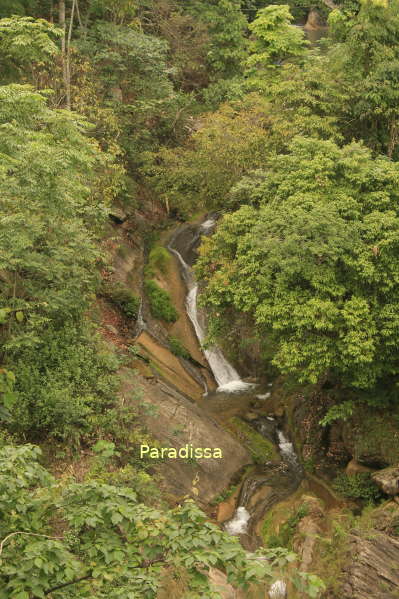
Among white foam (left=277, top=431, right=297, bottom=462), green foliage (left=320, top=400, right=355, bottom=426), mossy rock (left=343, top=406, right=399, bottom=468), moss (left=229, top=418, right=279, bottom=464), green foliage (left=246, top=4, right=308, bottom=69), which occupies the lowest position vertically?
Result: white foam (left=277, top=431, right=297, bottom=462)

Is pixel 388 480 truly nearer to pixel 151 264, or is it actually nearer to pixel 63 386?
pixel 63 386

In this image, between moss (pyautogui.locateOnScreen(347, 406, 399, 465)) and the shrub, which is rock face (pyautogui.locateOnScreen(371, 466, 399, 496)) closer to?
moss (pyautogui.locateOnScreen(347, 406, 399, 465))

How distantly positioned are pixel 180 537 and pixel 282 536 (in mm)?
9146

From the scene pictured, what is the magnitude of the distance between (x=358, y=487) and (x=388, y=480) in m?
1.51

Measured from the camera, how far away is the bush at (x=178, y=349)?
1953 centimetres

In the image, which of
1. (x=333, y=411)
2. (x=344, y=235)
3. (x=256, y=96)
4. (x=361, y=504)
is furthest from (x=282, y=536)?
(x=256, y=96)

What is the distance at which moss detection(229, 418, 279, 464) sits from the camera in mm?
16422

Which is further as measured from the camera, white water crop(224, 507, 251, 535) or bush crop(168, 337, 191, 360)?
bush crop(168, 337, 191, 360)

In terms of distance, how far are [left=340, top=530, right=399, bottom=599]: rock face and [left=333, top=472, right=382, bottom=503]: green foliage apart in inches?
140

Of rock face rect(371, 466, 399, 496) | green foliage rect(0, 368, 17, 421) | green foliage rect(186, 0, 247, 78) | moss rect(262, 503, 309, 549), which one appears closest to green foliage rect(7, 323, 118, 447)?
moss rect(262, 503, 309, 549)

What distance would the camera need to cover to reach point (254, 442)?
55.4ft

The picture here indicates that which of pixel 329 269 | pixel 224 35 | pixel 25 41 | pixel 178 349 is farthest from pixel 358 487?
pixel 224 35

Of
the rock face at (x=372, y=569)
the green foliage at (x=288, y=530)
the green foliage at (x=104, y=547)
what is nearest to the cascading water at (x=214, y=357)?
the green foliage at (x=288, y=530)

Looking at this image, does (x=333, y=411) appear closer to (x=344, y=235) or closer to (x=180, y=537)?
(x=344, y=235)
